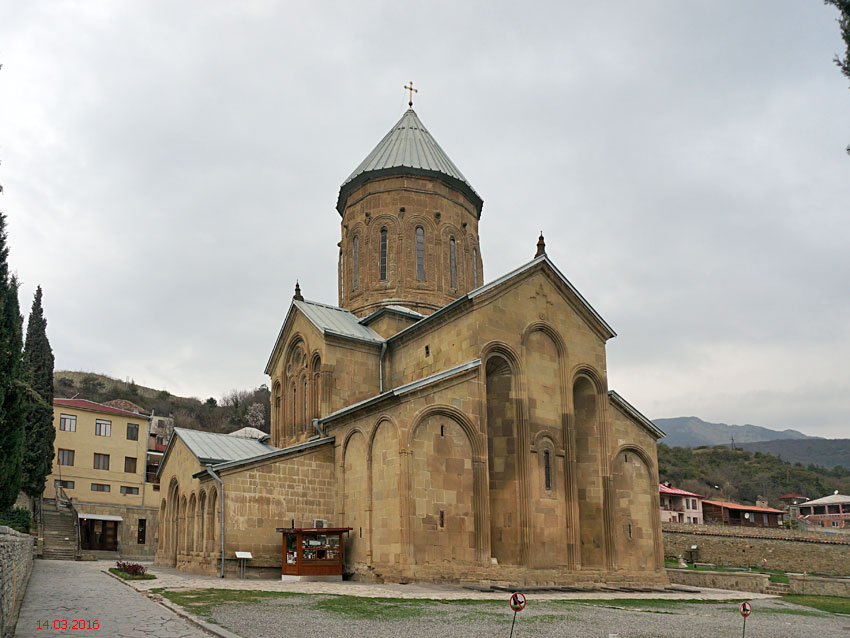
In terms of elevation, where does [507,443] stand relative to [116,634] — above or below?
above

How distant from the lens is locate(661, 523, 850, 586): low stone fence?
1308 inches

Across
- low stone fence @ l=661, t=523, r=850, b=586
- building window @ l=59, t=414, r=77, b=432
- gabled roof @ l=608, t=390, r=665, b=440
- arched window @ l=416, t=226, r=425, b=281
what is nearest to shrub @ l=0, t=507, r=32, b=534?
building window @ l=59, t=414, r=77, b=432

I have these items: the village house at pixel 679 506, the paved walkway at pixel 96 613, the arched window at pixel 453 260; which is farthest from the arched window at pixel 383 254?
the village house at pixel 679 506

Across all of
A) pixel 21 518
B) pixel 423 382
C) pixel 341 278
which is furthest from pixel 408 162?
pixel 21 518

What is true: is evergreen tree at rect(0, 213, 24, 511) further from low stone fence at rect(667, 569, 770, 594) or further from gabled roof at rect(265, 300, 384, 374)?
low stone fence at rect(667, 569, 770, 594)

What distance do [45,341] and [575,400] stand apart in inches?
1049

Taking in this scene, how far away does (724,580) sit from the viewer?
22625 mm

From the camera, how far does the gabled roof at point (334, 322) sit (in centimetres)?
2211

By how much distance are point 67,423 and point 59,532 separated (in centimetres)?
744

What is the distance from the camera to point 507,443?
1834cm

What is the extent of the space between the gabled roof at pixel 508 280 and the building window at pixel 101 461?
24.0 metres

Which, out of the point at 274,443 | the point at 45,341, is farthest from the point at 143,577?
the point at 45,341

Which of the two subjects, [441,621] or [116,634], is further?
[441,621]

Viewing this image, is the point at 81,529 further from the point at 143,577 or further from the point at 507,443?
the point at 507,443
